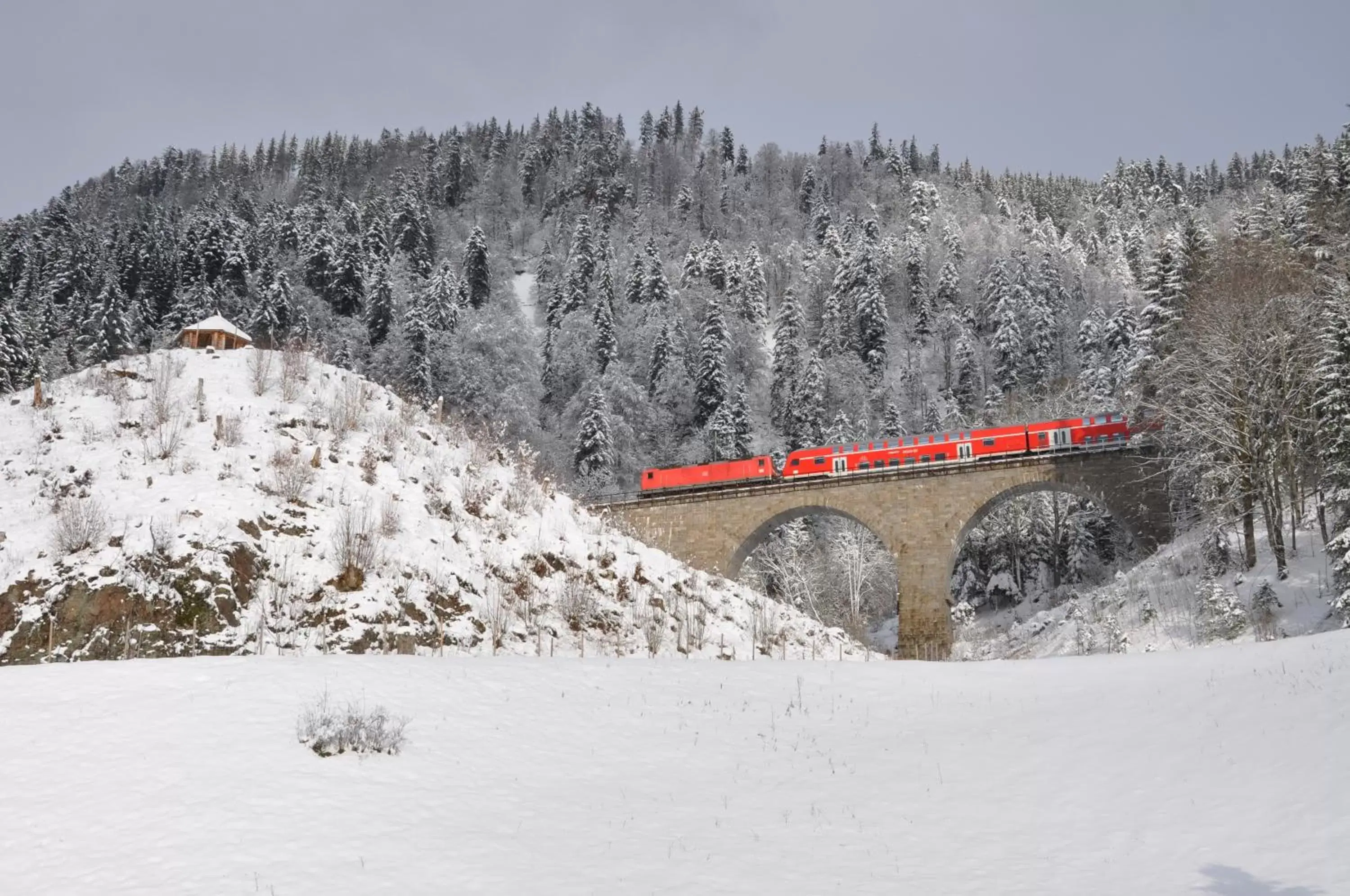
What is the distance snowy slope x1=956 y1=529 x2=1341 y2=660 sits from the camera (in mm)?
21422

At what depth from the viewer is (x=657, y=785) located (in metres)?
8.55

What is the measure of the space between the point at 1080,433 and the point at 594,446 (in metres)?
26.4

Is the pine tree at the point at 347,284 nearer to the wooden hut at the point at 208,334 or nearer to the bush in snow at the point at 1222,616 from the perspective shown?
the wooden hut at the point at 208,334

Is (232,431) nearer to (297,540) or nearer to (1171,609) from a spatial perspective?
(297,540)

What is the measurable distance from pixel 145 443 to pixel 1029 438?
3187 centimetres

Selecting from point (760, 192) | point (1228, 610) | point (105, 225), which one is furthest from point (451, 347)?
point (760, 192)

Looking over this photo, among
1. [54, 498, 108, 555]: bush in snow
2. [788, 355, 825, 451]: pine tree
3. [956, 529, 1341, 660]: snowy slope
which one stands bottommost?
[956, 529, 1341, 660]: snowy slope

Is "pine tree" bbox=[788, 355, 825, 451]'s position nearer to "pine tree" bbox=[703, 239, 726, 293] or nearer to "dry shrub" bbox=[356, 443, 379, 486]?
"pine tree" bbox=[703, 239, 726, 293]

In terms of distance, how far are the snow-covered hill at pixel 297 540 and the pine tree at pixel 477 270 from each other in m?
67.2

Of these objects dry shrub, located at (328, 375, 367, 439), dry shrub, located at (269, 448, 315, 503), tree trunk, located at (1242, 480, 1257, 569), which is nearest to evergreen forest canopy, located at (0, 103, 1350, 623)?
tree trunk, located at (1242, 480, 1257, 569)

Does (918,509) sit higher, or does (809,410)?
(809,410)

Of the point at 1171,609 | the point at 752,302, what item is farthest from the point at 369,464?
the point at 752,302

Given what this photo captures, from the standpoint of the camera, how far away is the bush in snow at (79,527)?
12.9 meters

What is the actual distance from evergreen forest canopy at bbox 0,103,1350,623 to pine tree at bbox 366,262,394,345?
312mm
